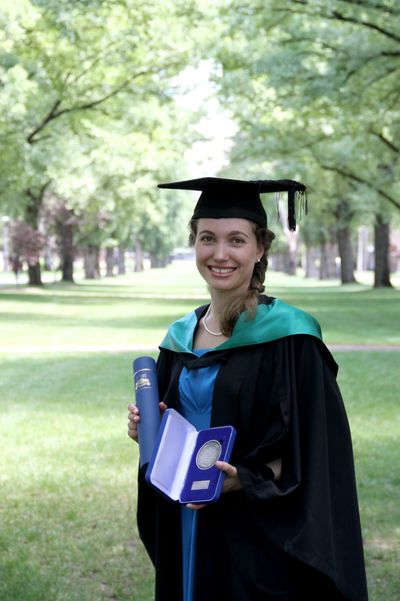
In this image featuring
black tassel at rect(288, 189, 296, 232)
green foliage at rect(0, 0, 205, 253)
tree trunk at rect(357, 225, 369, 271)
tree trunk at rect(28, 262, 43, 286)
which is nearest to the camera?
black tassel at rect(288, 189, 296, 232)

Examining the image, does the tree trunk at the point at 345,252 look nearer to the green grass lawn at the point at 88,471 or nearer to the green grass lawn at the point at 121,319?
the green grass lawn at the point at 121,319

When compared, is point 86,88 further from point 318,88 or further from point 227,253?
point 227,253

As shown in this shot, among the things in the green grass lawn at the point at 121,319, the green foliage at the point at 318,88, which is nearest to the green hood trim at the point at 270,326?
the green grass lawn at the point at 121,319

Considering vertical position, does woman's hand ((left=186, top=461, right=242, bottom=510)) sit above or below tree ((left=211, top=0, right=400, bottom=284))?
below

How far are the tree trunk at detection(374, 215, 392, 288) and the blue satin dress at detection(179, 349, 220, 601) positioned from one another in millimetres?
39123

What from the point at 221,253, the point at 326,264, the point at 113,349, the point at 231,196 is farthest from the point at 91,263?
the point at 221,253

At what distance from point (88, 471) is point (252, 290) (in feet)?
16.7

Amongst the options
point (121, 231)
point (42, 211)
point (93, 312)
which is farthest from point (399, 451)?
point (121, 231)

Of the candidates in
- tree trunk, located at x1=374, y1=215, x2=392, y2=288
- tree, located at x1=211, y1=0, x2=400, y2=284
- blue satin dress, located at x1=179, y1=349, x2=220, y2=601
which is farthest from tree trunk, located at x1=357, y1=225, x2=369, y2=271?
blue satin dress, located at x1=179, y1=349, x2=220, y2=601

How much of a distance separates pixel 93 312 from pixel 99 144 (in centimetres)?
943

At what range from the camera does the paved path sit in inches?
678

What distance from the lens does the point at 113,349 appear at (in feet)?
57.5

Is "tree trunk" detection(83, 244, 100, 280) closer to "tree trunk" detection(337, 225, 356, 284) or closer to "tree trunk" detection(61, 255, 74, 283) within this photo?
"tree trunk" detection(61, 255, 74, 283)

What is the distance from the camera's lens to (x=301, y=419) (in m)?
3.16
